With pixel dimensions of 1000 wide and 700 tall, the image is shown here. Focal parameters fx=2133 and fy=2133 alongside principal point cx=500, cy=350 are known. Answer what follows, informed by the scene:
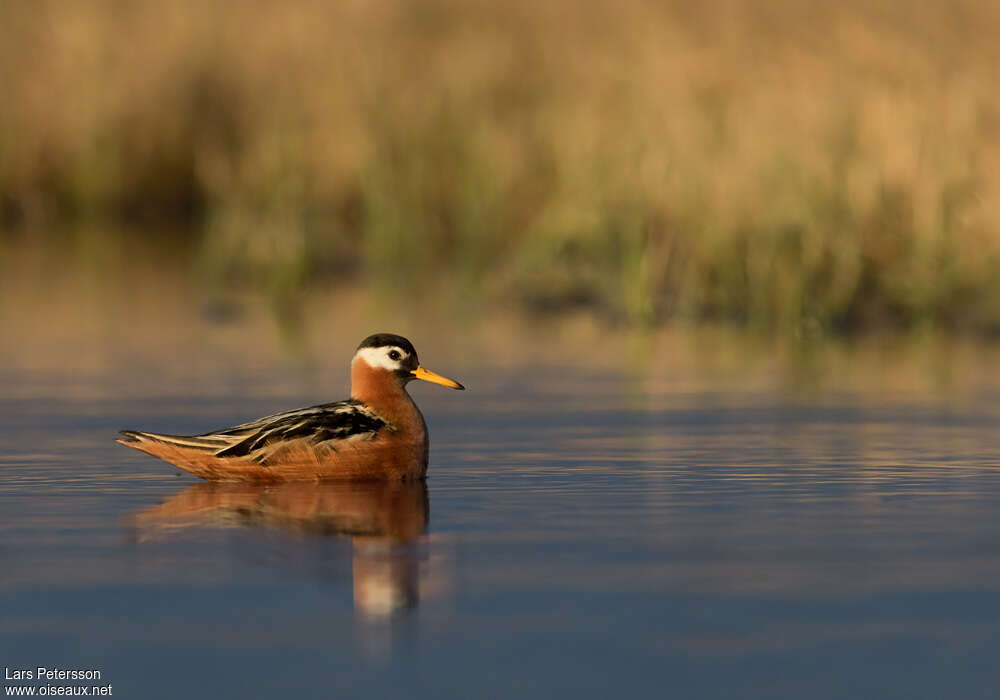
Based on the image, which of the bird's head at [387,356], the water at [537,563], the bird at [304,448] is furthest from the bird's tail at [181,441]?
the bird's head at [387,356]

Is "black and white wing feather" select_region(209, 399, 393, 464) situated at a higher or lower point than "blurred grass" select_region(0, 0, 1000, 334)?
lower

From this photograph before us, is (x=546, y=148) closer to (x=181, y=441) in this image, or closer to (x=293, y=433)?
(x=293, y=433)

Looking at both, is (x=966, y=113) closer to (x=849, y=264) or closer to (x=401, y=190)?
(x=849, y=264)

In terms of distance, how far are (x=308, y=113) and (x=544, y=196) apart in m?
5.84

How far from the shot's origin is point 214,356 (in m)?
15.8

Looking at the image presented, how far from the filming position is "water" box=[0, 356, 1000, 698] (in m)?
6.54

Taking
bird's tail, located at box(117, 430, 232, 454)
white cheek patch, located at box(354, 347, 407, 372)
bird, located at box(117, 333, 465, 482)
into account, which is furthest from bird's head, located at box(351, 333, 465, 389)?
bird's tail, located at box(117, 430, 232, 454)

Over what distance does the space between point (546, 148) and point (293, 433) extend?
13699 millimetres

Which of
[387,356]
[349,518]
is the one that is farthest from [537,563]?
[387,356]

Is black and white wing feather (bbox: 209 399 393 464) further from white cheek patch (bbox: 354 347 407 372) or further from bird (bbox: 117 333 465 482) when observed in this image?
white cheek patch (bbox: 354 347 407 372)

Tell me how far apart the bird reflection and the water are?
23 mm

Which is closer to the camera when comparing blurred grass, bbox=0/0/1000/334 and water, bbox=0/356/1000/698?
water, bbox=0/356/1000/698

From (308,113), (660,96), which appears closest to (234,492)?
(660,96)

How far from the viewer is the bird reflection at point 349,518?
7.75m
